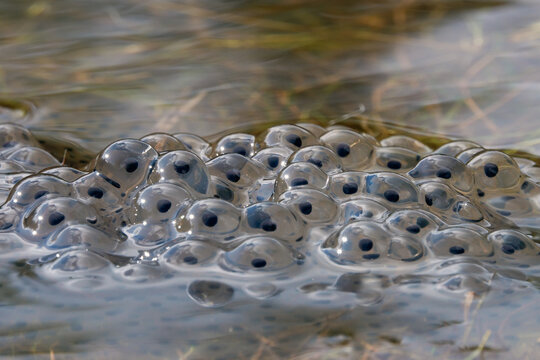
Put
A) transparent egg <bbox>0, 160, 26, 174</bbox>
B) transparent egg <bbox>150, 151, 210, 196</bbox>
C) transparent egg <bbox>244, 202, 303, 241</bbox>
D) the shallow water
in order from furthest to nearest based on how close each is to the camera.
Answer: transparent egg <bbox>0, 160, 26, 174</bbox> < transparent egg <bbox>150, 151, 210, 196</bbox> < transparent egg <bbox>244, 202, 303, 241</bbox> < the shallow water

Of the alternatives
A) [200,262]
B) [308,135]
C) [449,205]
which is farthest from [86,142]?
[449,205]

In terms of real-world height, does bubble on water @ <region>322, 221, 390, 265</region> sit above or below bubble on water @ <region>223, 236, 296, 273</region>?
above

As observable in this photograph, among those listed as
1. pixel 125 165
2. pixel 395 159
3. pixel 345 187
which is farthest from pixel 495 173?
pixel 125 165

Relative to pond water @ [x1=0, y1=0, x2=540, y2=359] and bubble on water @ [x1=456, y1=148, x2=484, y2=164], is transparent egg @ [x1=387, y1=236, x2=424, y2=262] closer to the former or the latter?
pond water @ [x1=0, y1=0, x2=540, y2=359]

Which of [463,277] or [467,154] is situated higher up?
[467,154]

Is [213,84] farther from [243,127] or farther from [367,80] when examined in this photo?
[367,80]

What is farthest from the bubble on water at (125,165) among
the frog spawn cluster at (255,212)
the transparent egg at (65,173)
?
the transparent egg at (65,173)

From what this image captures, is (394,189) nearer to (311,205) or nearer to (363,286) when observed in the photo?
(311,205)

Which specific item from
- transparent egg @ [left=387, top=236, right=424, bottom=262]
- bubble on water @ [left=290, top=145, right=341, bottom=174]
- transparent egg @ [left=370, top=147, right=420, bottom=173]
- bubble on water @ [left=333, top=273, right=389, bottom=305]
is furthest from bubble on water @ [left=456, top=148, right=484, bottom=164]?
bubble on water @ [left=333, top=273, right=389, bottom=305]

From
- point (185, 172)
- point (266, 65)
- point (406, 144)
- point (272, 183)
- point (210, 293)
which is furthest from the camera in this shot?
point (266, 65)
